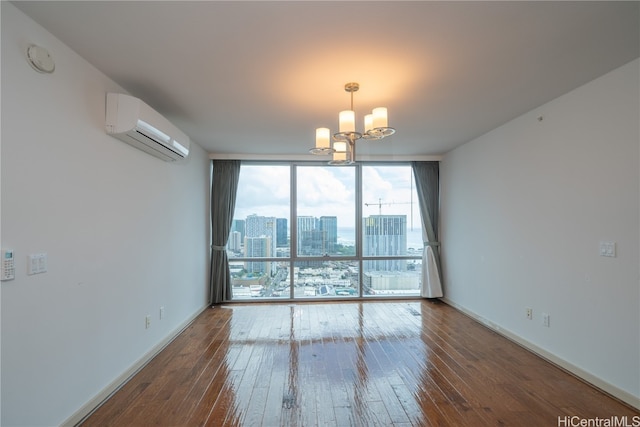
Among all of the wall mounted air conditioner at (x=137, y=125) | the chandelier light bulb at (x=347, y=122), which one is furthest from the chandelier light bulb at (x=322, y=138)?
the wall mounted air conditioner at (x=137, y=125)

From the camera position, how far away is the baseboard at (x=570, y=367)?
2299mm

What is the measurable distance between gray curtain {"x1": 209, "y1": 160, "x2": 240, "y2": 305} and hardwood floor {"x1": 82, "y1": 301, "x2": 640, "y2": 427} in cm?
114

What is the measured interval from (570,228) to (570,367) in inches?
48.7

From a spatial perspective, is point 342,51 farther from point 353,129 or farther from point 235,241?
point 235,241

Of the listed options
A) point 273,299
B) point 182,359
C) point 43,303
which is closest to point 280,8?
point 43,303

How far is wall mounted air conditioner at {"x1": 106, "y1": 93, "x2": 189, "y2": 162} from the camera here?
94.5 inches

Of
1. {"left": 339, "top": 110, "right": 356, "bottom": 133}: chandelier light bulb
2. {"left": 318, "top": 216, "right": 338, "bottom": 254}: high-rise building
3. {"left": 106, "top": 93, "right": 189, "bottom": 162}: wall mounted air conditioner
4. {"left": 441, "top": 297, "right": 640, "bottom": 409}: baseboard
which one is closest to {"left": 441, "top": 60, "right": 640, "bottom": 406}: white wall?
{"left": 441, "top": 297, "right": 640, "bottom": 409}: baseboard

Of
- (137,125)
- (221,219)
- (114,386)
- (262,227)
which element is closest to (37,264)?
(137,125)

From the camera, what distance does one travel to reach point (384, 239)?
18.4 ft

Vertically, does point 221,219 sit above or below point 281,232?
above

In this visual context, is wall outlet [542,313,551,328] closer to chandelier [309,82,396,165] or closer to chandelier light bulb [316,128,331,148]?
chandelier [309,82,396,165]

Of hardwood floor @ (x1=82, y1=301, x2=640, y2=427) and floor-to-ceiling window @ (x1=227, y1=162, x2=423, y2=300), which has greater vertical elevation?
floor-to-ceiling window @ (x1=227, y1=162, x2=423, y2=300)

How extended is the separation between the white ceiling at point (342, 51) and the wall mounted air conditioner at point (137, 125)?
225 millimetres

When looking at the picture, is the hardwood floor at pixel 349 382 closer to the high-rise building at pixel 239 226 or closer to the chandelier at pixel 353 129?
the high-rise building at pixel 239 226
